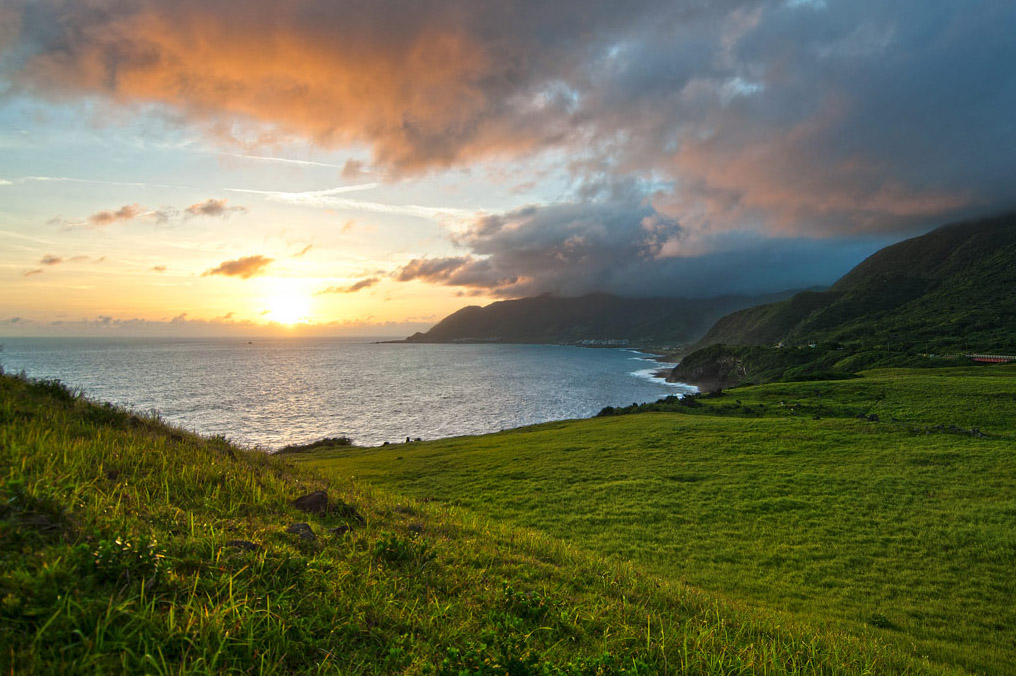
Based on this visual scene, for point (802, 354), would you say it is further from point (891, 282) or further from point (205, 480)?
point (891, 282)

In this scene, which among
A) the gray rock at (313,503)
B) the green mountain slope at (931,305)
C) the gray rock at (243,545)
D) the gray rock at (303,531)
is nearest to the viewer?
the gray rock at (243,545)

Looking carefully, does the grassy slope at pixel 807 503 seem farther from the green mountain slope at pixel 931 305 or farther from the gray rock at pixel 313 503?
the green mountain slope at pixel 931 305

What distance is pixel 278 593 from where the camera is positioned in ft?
15.7

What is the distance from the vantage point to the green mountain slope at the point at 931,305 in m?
103

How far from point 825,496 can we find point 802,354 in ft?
279

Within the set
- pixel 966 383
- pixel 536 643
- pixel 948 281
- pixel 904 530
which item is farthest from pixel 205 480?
pixel 948 281

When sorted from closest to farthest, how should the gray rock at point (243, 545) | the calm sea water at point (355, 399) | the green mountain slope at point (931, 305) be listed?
the gray rock at point (243, 545) < the calm sea water at point (355, 399) < the green mountain slope at point (931, 305)

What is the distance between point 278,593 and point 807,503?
1864cm

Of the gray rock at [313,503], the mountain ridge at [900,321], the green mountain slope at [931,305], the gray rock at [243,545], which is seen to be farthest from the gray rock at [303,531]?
the green mountain slope at [931,305]

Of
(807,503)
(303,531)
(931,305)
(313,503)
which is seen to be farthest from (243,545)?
(931,305)

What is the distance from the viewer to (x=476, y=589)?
612 centimetres

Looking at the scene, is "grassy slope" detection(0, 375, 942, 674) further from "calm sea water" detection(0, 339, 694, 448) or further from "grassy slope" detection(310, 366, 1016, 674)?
"calm sea water" detection(0, 339, 694, 448)

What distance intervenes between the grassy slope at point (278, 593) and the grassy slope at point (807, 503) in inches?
159

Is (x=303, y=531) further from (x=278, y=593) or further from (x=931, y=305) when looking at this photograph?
(x=931, y=305)
